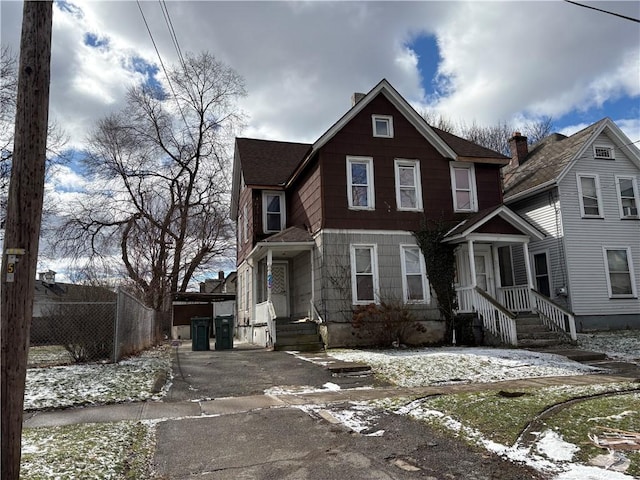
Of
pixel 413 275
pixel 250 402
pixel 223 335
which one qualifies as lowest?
pixel 250 402

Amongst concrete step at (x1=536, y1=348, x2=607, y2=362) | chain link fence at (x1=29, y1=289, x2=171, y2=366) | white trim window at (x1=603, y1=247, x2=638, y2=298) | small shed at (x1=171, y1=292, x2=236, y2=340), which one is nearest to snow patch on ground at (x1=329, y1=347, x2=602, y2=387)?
concrete step at (x1=536, y1=348, x2=607, y2=362)

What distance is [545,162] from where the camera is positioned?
20.2 m

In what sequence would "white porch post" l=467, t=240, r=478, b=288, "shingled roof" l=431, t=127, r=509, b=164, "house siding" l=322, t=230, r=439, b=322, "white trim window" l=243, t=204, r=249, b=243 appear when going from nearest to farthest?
"house siding" l=322, t=230, r=439, b=322, "white porch post" l=467, t=240, r=478, b=288, "shingled roof" l=431, t=127, r=509, b=164, "white trim window" l=243, t=204, r=249, b=243

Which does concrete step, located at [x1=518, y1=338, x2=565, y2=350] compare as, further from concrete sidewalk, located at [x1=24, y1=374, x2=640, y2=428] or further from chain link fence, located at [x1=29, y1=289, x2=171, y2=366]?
chain link fence, located at [x1=29, y1=289, x2=171, y2=366]

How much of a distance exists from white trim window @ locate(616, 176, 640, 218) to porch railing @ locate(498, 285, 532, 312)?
6.52 meters

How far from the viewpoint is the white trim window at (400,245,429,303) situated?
15347 mm

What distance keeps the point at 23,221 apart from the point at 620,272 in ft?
66.5

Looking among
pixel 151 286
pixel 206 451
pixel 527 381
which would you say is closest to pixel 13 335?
pixel 206 451

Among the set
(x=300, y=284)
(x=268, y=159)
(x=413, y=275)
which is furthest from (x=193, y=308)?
(x=413, y=275)

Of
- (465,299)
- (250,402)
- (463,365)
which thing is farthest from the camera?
(465,299)

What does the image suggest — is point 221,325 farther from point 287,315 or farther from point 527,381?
point 527,381

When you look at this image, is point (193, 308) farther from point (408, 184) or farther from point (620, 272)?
point (620, 272)

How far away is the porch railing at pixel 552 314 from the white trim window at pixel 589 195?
4.97 meters

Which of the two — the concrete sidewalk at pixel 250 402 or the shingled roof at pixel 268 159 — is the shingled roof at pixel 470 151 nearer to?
the shingled roof at pixel 268 159
